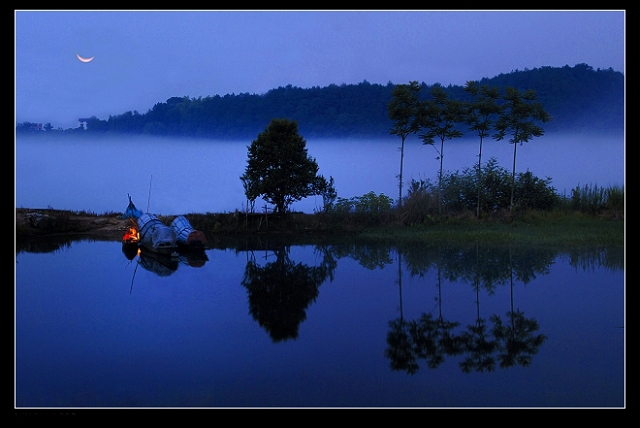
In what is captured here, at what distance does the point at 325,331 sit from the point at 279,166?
8081 mm

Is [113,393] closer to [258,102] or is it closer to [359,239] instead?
[359,239]

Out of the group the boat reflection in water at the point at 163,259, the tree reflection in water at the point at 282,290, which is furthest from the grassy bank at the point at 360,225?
the tree reflection in water at the point at 282,290

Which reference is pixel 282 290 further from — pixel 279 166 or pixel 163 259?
pixel 279 166

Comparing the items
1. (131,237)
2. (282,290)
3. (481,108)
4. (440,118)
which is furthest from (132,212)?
(481,108)

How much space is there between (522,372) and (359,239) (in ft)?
25.9

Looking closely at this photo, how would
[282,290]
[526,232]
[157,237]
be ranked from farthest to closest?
[526,232]
[157,237]
[282,290]

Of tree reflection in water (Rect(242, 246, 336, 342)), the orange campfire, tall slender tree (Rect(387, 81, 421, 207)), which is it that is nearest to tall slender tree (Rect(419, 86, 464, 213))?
tall slender tree (Rect(387, 81, 421, 207))

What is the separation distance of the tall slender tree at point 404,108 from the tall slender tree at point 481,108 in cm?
125

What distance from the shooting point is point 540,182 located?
1653 centimetres

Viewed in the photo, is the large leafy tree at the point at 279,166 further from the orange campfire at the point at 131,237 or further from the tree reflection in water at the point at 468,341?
the tree reflection in water at the point at 468,341

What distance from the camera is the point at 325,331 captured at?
312 inches

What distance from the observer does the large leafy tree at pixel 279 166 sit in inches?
604

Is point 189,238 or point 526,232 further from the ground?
point 526,232
